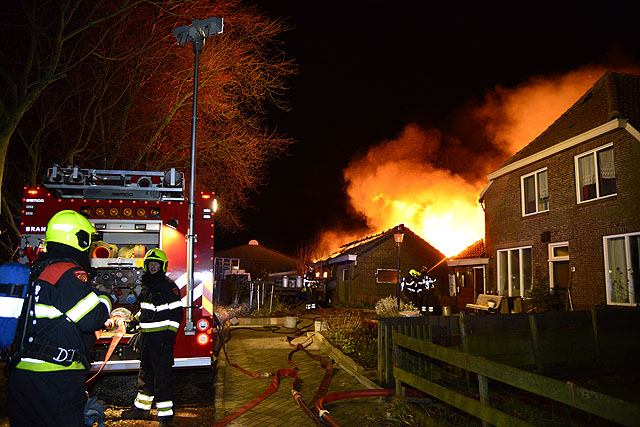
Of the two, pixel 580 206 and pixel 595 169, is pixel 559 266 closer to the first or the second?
pixel 580 206

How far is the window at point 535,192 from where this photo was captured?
15390mm

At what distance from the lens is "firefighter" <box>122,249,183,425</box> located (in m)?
5.32

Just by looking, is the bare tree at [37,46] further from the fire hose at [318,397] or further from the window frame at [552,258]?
the window frame at [552,258]

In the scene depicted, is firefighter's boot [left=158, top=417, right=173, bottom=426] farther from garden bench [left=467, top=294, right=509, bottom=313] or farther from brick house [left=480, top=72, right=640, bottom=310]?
garden bench [left=467, top=294, right=509, bottom=313]

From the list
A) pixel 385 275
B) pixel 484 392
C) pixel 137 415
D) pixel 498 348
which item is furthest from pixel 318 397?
pixel 385 275

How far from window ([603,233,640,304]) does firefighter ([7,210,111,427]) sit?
12.3 m

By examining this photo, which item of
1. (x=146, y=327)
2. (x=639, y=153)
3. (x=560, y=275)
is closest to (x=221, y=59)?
(x=146, y=327)

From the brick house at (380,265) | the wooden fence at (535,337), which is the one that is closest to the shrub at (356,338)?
the wooden fence at (535,337)

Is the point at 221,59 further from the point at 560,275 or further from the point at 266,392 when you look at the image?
the point at 560,275

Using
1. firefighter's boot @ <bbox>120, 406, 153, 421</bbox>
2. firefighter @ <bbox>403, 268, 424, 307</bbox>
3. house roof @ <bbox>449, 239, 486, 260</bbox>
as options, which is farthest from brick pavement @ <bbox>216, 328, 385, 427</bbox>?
house roof @ <bbox>449, 239, 486, 260</bbox>

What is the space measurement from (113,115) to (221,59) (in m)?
3.73

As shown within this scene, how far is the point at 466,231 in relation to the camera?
84.5 feet

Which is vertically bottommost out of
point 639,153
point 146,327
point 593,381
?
point 593,381

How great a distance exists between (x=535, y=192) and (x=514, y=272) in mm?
2972
